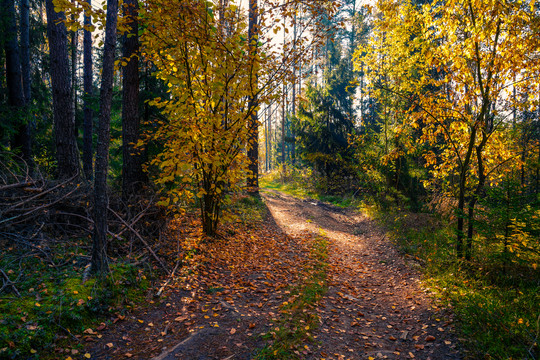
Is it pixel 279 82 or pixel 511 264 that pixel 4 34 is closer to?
pixel 279 82

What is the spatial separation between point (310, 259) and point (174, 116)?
14.9 ft

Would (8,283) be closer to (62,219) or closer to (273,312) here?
(62,219)

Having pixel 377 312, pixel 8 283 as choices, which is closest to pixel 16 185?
pixel 8 283

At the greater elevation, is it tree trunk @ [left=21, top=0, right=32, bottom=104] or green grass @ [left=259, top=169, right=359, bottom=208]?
tree trunk @ [left=21, top=0, right=32, bottom=104]

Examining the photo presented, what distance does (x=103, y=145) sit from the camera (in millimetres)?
3777

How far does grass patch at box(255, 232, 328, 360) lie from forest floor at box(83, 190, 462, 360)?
3 cm

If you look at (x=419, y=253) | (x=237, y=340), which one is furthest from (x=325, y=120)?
(x=237, y=340)

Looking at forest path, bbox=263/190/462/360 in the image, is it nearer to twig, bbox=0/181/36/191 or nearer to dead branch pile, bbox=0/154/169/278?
dead branch pile, bbox=0/154/169/278

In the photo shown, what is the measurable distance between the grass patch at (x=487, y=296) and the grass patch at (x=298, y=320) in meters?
1.96

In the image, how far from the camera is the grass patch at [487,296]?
10.7 ft

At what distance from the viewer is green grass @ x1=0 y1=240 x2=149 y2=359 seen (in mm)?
2795

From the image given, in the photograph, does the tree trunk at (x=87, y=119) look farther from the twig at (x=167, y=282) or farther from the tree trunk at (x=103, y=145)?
the tree trunk at (x=103, y=145)

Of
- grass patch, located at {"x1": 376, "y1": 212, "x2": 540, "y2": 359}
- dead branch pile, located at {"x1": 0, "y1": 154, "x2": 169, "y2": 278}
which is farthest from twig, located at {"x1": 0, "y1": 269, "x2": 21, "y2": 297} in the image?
grass patch, located at {"x1": 376, "y1": 212, "x2": 540, "y2": 359}

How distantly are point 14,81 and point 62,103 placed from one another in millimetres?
3583
